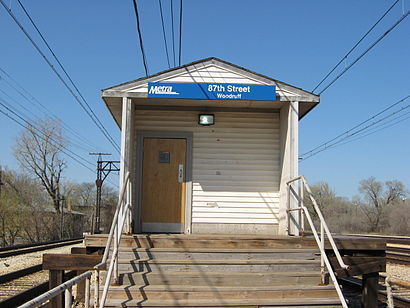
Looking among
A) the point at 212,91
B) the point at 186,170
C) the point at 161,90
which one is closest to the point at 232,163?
the point at 186,170

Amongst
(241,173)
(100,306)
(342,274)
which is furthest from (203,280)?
(241,173)

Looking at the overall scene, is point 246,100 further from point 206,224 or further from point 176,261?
point 176,261

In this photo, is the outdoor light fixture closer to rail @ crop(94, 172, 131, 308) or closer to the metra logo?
the metra logo

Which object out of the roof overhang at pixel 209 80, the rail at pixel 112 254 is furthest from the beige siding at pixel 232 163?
the rail at pixel 112 254

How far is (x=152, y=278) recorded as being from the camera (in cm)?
611

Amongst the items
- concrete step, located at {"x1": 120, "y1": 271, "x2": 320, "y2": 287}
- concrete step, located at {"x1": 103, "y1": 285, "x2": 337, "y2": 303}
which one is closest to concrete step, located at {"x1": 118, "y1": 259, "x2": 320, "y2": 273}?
concrete step, located at {"x1": 120, "y1": 271, "x2": 320, "y2": 287}

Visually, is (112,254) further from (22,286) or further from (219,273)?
(22,286)

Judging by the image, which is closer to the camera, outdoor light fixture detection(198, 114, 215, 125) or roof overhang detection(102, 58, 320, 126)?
roof overhang detection(102, 58, 320, 126)

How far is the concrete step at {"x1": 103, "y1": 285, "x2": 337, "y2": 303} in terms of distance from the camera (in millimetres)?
5770

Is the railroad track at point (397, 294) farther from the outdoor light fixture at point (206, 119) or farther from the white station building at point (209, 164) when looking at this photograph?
the outdoor light fixture at point (206, 119)

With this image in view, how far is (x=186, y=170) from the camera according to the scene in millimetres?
8883

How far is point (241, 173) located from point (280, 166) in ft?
2.78

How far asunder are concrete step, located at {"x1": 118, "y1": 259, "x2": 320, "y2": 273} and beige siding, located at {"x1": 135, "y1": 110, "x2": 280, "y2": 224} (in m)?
2.27

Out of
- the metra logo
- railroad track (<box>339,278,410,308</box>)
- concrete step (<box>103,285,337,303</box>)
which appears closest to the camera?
concrete step (<box>103,285,337,303</box>)
